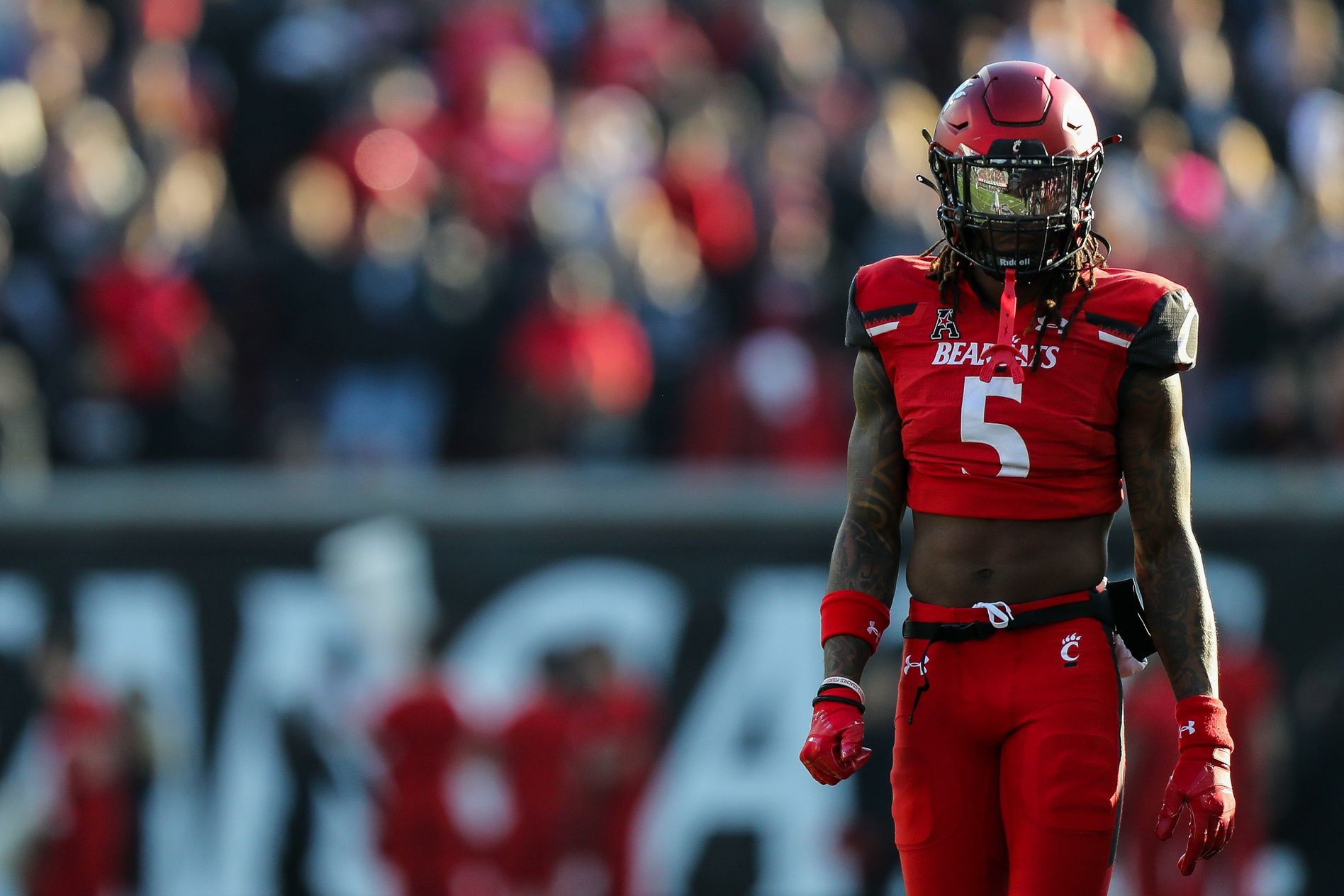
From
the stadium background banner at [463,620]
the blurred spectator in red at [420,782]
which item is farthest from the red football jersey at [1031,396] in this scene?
the blurred spectator in red at [420,782]

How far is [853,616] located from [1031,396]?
0.65 m

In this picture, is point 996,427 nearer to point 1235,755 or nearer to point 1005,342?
point 1005,342

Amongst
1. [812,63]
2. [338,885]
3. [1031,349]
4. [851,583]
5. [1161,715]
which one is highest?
[812,63]

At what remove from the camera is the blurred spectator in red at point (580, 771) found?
9078 mm

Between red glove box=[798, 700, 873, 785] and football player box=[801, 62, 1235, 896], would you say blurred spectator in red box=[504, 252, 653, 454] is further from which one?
red glove box=[798, 700, 873, 785]

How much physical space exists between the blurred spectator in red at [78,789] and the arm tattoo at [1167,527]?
5721 millimetres

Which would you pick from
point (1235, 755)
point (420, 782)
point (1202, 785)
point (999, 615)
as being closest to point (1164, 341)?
point (999, 615)

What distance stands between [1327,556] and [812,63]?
197 inches

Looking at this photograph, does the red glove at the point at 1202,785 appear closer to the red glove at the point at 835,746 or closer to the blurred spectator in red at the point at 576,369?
the red glove at the point at 835,746

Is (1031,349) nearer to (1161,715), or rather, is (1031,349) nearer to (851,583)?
(851,583)

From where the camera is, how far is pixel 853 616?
15.6ft

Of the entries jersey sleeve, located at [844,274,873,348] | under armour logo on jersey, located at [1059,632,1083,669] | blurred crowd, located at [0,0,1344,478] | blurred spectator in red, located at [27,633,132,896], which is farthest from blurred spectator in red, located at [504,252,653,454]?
under armour logo on jersey, located at [1059,632,1083,669]

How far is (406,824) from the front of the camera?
9133mm

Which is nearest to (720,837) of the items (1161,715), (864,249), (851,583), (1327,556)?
(1161,715)
